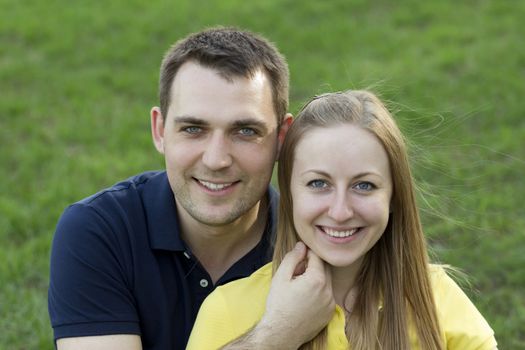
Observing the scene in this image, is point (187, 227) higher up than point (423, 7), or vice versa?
point (423, 7)

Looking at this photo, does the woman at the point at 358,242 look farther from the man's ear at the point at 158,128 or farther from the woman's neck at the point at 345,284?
the man's ear at the point at 158,128

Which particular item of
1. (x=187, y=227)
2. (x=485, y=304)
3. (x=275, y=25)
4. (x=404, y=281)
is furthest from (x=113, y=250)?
(x=275, y=25)

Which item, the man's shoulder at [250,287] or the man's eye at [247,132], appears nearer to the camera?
the man's shoulder at [250,287]

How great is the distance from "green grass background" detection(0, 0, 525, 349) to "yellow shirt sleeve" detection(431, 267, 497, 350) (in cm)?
93

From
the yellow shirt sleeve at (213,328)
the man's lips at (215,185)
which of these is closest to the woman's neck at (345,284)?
the yellow shirt sleeve at (213,328)

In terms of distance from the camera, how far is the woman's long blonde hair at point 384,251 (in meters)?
2.97

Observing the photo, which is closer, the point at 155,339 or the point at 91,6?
the point at 155,339

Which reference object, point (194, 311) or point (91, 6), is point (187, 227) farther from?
point (91, 6)

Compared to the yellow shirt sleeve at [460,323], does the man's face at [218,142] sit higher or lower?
higher

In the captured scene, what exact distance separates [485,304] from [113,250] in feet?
7.82

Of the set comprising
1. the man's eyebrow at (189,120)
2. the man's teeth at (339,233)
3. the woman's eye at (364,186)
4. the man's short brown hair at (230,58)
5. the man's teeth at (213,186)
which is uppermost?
the man's short brown hair at (230,58)

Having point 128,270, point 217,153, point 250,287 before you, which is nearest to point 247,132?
point 217,153

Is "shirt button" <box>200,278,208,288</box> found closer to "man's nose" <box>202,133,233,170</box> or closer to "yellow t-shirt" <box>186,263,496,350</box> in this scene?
"yellow t-shirt" <box>186,263,496,350</box>

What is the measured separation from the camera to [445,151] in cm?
648
